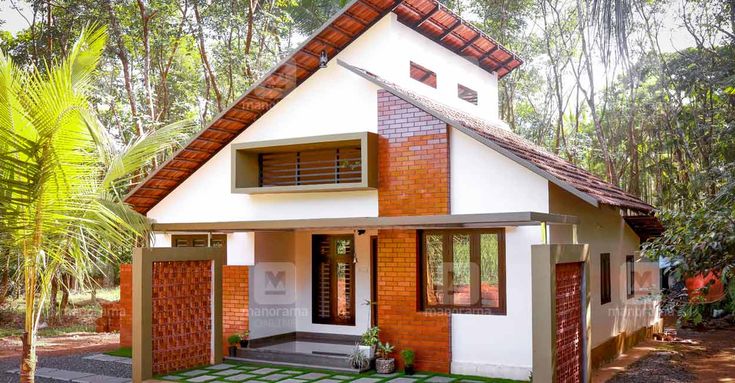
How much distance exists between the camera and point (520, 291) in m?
10.4

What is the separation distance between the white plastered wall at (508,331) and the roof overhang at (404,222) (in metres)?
0.61

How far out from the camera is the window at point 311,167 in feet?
39.8

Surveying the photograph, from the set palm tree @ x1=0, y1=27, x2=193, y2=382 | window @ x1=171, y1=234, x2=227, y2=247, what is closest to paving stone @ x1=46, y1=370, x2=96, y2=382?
window @ x1=171, y1=234, x2=227, y2=247

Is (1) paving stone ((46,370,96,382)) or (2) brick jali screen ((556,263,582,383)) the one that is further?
(1) paving stone ((46,370,96,382))

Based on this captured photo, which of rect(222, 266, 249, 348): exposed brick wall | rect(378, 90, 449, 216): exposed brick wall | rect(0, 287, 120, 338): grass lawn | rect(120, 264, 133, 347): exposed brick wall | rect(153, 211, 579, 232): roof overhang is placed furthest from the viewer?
rect(0, 287, 120, 338): grass lawn

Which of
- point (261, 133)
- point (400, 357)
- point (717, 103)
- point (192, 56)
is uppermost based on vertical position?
point (192, 56)

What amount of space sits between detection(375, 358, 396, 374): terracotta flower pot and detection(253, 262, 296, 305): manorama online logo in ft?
10.8

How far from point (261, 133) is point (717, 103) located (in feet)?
47.9

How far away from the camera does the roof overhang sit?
9156mm

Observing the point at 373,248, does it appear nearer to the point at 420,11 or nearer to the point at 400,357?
the point at 400,357

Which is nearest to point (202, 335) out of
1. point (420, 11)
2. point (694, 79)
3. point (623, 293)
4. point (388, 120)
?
point (388, 120)

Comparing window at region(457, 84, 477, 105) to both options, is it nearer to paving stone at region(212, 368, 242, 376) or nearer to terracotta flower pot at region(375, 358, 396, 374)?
terracotta flower pot at region(375, 358, 396, 374)

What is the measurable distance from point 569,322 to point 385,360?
3.44 meters

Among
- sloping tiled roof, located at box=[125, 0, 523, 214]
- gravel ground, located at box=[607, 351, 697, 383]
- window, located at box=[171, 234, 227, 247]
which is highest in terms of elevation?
sloping tiled roof, located at box=[125, 0, 523, 214]
